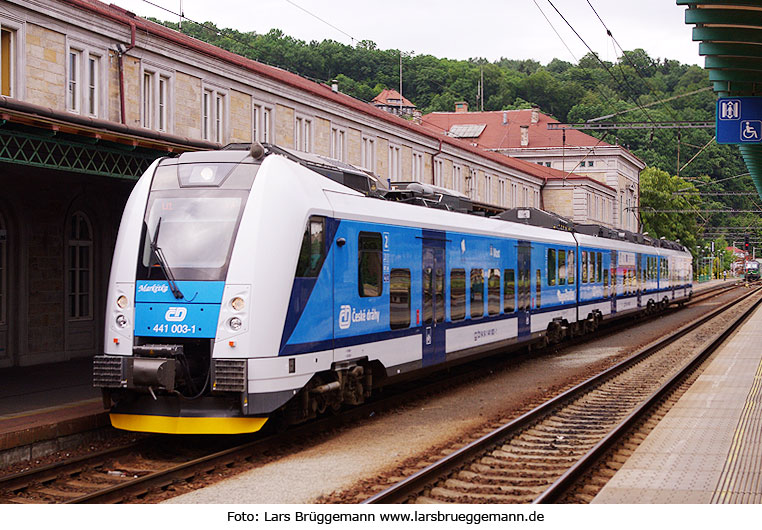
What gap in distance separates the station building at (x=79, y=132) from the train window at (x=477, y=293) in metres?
5.01

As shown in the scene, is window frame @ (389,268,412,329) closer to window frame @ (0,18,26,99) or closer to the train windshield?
the train windshield

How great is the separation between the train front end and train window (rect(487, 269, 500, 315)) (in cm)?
718

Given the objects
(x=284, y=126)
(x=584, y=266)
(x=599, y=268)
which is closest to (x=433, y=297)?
(x=584, y=266)

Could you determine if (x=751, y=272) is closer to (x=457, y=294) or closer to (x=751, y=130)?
(x=751, y=130)

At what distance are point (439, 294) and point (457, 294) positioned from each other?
848 millimetres

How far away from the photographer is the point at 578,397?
47.2ft

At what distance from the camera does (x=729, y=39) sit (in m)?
11.4

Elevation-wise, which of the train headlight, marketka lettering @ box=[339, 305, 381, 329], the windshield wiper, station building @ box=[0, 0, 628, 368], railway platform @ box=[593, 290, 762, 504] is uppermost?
station building @ box=[0, 0, 628, 368]

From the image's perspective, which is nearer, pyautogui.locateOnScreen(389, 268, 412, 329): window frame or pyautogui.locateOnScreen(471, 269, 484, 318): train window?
pyautogui.locateOnScreen(389, 268, 412, 329): window frame

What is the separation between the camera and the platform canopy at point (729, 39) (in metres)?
10.4

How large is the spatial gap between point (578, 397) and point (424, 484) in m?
6.50

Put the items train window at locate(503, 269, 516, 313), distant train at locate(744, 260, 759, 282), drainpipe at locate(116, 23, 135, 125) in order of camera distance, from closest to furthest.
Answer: train window at locate(503, 269, 516, 313) < drainpipe at locate(116, 23, 135, 125) < distant train at locate(744, 260, 759, 282)

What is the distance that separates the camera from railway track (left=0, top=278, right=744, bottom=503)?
8.29 m

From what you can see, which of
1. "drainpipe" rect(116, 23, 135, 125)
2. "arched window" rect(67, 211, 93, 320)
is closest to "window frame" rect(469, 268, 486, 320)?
"arched window" rect(67, 211, 93, 320)
